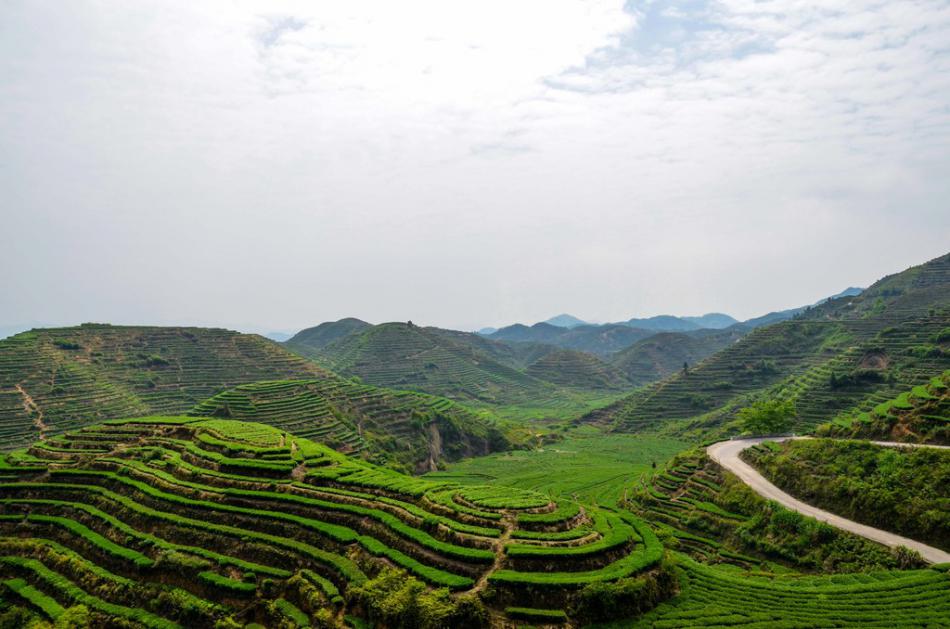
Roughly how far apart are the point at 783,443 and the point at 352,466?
2167 inches

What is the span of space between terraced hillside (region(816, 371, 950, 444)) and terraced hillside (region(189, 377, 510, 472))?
69499 mm

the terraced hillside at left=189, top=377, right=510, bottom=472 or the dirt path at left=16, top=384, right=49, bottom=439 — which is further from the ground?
the dirt path at left=16, top=384, right=49, bottom=439

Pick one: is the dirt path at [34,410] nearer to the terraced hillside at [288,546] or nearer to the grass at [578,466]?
the terraced hillside at [288,546]

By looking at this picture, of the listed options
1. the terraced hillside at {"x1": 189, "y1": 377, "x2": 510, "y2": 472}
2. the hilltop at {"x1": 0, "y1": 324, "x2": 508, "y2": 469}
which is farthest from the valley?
the hilltop at {"x1": 0, "y1": 324, "x2": 508, "y2": 469}

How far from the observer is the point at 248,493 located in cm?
4319

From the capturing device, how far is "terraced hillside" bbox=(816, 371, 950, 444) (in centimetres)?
5184

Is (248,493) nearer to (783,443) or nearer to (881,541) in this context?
(881,541)

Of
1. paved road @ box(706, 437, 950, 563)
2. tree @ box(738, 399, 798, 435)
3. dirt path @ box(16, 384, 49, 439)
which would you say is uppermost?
dirt path @ box(16, 384, 49, 439)

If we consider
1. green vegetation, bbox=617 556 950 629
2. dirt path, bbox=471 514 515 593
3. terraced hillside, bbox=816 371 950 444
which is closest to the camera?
green vegetation, bbox=617 556 950 629

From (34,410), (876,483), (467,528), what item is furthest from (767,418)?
(34,410)

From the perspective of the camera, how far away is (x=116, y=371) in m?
120

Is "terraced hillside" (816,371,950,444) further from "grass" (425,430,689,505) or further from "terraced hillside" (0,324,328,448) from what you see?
"terraced hillside" (0,324,328,448)

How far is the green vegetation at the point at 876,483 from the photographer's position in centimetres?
4166

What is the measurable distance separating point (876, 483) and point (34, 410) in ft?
417
